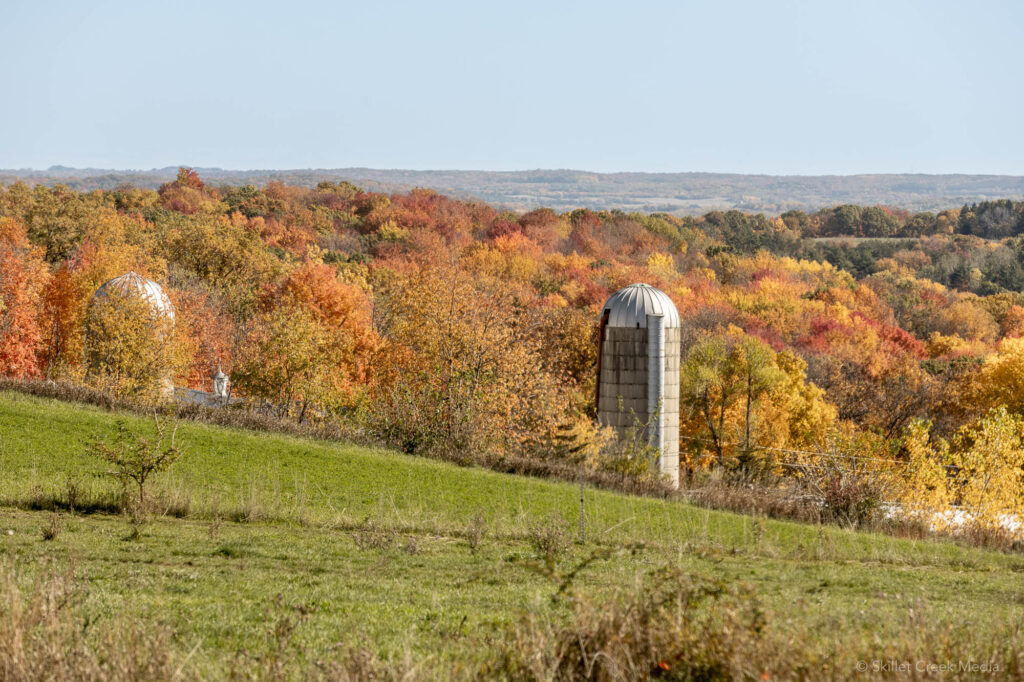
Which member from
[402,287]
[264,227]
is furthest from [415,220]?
[402,287]

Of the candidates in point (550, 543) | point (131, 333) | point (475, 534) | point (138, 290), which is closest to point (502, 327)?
point (131, 333)

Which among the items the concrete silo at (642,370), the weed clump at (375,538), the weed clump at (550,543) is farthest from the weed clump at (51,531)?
the concrete silo at (642,370)

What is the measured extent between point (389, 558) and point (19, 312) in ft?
113

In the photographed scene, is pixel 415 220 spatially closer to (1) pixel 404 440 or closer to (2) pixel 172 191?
(2) pixel 172 191

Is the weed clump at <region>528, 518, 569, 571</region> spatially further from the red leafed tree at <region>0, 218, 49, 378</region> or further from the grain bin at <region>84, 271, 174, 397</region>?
the red leafed tree at <region>0, 218, 49, 378</region>

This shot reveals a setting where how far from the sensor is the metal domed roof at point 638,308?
24.8 metres

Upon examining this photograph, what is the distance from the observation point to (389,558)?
10.6m

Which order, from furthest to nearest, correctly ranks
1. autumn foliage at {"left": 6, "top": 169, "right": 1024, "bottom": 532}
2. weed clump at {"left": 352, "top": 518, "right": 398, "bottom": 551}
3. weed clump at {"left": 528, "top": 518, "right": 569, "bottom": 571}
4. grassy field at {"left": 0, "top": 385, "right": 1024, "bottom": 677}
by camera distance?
autumn foliage at {"left": 6, "top": 169, "right": 1024, "bottom": 532} → weed clump at {"left": 352, "top": 518, "right": 398, "bottom": 551} → weed clump at {"left": 528, "top": 518, "right": 569, "bottom": 571} → grassy field at {"left": 0, "top": 385, "right": 1024, "bottom": 677}

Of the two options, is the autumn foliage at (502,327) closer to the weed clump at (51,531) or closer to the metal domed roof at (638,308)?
the metal domed roof at (638,308)

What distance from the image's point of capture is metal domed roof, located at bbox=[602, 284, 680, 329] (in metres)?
24.8

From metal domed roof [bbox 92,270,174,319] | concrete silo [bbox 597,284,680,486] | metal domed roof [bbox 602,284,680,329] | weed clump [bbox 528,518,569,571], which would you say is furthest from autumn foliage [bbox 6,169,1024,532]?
weed clump [bbox 528,518,569,571]

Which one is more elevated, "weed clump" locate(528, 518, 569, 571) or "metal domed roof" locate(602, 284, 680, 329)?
"metal domed roof" locate(602, 284, 680, 329)

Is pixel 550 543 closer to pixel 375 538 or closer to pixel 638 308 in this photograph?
pixel 375 538

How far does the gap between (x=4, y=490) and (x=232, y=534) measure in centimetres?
396
